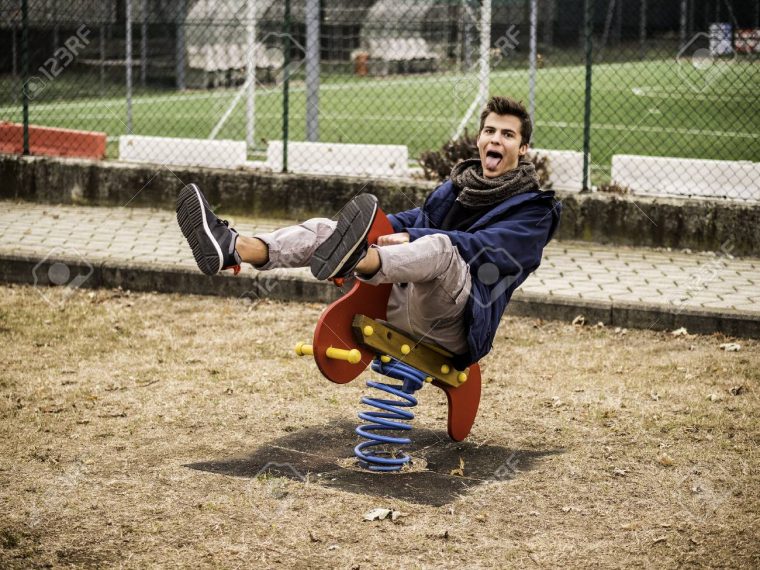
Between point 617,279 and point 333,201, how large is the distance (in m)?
3.18

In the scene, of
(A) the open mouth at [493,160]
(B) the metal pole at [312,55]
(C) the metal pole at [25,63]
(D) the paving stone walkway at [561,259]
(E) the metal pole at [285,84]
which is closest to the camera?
(A) the open mouth at [493,160]

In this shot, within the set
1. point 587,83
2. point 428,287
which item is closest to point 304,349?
point 428,287

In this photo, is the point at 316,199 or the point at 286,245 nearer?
the point at 286,245

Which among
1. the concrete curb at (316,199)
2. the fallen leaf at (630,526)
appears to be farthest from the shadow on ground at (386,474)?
the concrete curb at (316,199)

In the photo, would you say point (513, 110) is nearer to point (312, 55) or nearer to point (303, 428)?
point (303, 428)

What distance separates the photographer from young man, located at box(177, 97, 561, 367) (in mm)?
4633

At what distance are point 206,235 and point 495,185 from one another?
4.97 feet

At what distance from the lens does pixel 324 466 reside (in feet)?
17.2

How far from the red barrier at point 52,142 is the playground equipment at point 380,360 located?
8203mm

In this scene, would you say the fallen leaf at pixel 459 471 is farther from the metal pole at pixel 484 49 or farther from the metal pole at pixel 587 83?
the metal pole at pixel 484 49

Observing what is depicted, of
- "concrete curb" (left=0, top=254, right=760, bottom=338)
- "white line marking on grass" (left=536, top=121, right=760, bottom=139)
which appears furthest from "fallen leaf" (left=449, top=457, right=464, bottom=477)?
"white line marking on grass" (left=536, top=121, right=760, bottom=139)

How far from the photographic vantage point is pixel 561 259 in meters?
9.76

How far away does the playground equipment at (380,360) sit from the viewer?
4988 millimetres

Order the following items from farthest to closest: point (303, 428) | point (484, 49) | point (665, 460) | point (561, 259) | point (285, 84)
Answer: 1. point (484, 49)
2. point (285, 84)
3. point (561, 259)
4. point (303, 428)
5. point (665, 460)
